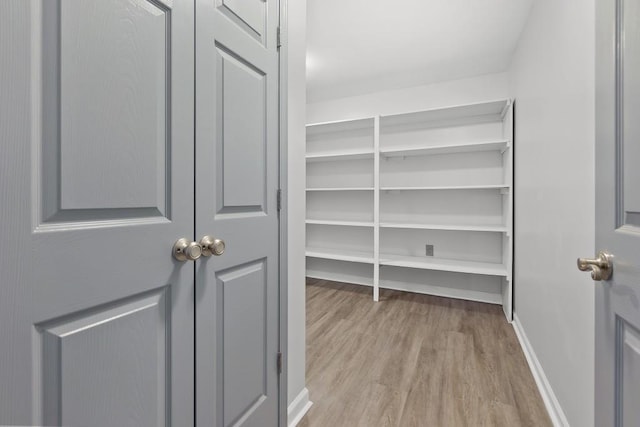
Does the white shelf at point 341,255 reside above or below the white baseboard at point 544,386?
above

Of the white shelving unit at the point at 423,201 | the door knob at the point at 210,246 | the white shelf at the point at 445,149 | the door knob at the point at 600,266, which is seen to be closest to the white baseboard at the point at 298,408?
the door knob at the point at 210,246

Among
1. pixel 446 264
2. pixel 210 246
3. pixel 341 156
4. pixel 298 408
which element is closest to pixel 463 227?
pixel 446 264

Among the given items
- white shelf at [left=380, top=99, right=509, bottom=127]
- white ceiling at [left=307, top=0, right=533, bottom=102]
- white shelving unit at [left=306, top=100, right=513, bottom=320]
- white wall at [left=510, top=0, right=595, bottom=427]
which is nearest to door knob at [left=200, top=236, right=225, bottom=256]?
white wall at [left=510, top=0, right=595, bottom=427]

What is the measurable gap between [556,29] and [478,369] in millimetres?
2061

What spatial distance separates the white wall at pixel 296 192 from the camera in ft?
4.61

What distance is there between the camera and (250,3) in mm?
1067

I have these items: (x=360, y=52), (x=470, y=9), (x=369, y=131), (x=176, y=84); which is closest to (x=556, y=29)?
(x=470, y=9)

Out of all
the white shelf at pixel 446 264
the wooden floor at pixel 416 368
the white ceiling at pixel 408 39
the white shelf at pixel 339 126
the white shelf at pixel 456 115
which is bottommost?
the wooden floor at pixel 416 368

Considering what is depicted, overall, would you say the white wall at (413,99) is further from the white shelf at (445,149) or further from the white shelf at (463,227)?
the white shelf at (463,227)

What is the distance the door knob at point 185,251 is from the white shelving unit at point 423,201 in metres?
2.63

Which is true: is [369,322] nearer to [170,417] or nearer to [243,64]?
[170,417]

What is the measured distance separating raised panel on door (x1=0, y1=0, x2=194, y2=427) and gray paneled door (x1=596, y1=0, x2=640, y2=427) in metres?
1.09

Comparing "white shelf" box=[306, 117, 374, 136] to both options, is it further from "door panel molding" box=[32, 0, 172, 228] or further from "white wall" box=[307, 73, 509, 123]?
"door panel molding" box=[32, 0, 172, 228]

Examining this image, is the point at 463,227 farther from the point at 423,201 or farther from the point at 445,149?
the point at 445,149
